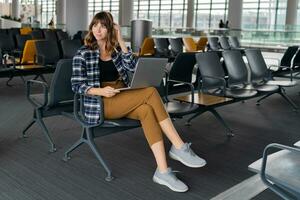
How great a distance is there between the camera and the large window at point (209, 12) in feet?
69.9

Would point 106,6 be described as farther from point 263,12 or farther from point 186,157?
point 186,157

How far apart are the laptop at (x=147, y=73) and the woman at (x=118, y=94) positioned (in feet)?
0.21

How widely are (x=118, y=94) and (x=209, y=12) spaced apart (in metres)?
19.7

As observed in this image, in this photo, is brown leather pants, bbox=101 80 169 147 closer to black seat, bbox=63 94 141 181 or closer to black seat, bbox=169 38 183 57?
black seat, bbox=63 94 141 181

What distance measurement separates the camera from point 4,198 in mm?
2633

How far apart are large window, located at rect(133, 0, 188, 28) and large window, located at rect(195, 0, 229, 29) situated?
87 centimetres

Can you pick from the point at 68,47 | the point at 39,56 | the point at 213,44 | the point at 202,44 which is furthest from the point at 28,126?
the point at 202,44

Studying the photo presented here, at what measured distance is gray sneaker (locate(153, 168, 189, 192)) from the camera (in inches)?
111

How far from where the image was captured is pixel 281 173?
192 centimetres

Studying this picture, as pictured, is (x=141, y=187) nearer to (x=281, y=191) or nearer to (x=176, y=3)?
(x=281, y=191)

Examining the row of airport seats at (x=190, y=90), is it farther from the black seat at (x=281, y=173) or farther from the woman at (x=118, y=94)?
the black seat at (x=281, y=173)

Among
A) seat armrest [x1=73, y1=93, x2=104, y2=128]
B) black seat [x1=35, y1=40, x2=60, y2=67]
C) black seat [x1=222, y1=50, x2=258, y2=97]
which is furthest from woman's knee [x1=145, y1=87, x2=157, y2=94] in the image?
black seat [x1=35, y1=40, x2=60, y2=67]

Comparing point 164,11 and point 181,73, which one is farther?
point 164,11

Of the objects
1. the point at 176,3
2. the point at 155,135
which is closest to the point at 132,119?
the point at 155,135
